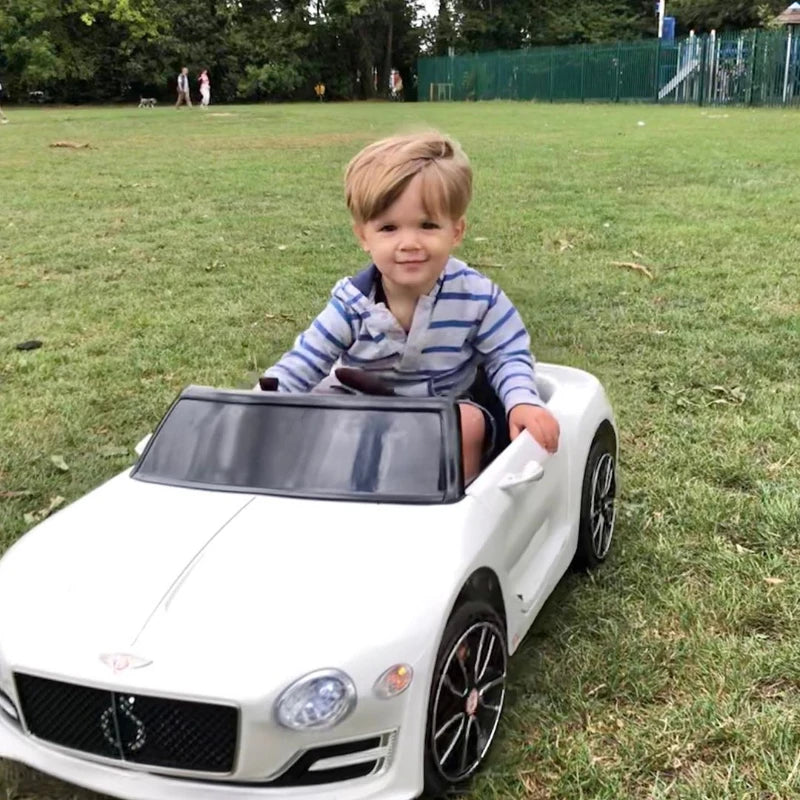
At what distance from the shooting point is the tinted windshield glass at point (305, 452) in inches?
84.4

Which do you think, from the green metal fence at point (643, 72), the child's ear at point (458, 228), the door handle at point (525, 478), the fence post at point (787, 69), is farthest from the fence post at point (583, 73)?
the door handle at point (525, 478)

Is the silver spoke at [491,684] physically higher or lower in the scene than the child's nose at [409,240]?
lower

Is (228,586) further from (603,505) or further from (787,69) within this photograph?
(787,69)

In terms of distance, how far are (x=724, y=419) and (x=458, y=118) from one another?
2127 centimetres

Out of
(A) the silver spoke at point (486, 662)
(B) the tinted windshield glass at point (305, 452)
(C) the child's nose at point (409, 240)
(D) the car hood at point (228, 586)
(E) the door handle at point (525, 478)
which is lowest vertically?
(A) the silver spoke at point (486, 662)

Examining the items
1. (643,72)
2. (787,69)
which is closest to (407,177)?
(787,69)

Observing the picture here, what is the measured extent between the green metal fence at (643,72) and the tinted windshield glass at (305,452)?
25339 millimetres

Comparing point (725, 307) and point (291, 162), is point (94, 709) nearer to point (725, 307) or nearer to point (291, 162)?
point (725, 307)

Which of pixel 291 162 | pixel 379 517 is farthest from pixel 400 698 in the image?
pixel 291 162

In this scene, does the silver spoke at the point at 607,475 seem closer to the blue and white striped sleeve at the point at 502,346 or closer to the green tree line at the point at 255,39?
the blue and white striped sleeve at the point at 502,346

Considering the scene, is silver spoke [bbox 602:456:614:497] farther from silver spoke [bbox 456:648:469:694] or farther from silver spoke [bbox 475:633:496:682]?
silver spoke [bbox 456:648:469:694]

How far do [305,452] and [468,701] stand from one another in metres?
0.64

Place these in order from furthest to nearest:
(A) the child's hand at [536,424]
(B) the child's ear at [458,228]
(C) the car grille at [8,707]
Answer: (B) the child's ear at [458,228] < (A) the child's hand at [536,424] < (C) the car grille at [8,707]

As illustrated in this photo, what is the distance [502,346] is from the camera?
2.69 m
